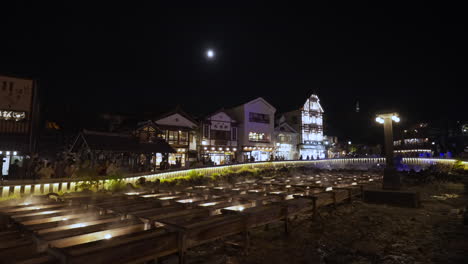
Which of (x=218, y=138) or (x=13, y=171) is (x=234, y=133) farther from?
(x=13, y=171)

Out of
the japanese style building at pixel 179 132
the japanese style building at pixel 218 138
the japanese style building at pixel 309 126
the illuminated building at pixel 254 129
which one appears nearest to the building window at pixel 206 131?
the japanese style building at pixel 218 138

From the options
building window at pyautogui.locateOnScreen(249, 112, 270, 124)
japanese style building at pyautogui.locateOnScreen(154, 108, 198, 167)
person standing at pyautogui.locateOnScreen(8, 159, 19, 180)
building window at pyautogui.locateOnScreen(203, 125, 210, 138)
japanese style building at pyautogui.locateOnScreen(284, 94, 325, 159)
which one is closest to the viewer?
person standing at pyautogui.locateOnScreen(8, 159, 19, 180)

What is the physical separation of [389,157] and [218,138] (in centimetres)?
2852

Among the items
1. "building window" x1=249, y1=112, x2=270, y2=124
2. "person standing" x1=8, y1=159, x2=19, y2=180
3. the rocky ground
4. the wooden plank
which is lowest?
the rocky ground

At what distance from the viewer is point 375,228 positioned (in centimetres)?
848

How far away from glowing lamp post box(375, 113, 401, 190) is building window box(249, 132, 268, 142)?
2940cm

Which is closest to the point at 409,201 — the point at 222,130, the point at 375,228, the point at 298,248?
the point at 375,228

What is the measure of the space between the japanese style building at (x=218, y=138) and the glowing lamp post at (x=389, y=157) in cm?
2677

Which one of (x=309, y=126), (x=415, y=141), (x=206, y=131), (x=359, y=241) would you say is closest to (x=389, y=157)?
(x=359, y=241)

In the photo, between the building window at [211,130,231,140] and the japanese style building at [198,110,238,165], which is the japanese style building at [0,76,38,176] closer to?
the japanese style building at [198,110,238,165]

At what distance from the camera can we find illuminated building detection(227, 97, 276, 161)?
1635 inches

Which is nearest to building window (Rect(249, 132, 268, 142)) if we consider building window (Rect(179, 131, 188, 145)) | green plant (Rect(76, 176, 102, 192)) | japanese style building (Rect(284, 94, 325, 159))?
japanese style building (Rect(284, 94, 325, 159))

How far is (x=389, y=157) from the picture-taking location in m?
12.2

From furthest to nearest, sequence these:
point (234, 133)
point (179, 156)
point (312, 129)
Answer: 1. point (312, 129)
2. point (234, 133)
3. point (179, 156)
